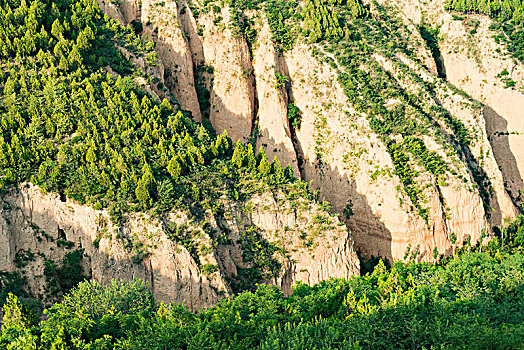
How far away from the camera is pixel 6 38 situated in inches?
2127

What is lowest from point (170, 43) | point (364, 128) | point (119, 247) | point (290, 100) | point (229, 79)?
point (119, 247)

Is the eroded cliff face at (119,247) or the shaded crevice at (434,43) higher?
the shaded crevice at (434,43)

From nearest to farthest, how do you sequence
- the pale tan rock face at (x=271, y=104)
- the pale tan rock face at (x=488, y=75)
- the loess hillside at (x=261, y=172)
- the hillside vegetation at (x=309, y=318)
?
1. the hillside vegetation at (x=309, y=318)
2. the loess hillside at (x=261, y=172)
3. the pale tan rock face at (x=271, y=104)
4. the pale tan rock face at (x=488, y=75)

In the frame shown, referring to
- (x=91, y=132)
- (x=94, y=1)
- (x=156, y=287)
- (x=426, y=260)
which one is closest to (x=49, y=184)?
(x=91, y=132)

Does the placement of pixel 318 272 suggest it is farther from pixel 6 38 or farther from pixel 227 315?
pixel 6 38

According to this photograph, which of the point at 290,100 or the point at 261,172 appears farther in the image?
the point at 290,100

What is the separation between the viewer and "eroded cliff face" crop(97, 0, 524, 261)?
2267 inches

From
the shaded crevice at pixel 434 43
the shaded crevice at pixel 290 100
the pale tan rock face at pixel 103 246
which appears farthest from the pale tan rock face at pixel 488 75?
the pale tan rock face at pixel 103 246

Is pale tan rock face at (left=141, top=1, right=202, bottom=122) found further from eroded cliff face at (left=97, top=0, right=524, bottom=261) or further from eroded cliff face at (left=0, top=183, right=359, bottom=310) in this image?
eroded cliff face at (left=0, top=183, right=359, bottom=310)

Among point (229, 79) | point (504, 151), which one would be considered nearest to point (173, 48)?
point (229, 79)

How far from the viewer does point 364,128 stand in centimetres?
6022

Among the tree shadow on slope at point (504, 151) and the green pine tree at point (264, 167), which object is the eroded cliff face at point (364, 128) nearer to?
the tree shadow on slope at point (504, 151)

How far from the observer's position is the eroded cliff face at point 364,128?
57594 millimetres

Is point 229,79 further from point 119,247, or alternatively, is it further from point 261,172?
point 119,247
